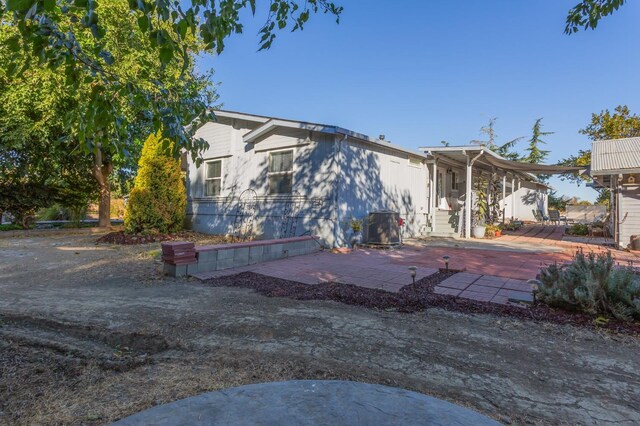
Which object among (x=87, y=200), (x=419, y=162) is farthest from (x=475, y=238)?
(x=87, y=200)

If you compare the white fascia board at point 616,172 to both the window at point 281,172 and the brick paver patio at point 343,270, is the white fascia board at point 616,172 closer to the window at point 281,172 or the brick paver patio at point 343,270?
the brick paver patio at point 343,270

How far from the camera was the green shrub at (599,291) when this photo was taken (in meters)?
3.79


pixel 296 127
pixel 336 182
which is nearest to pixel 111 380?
pixel 336 182

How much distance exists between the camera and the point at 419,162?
498 inches

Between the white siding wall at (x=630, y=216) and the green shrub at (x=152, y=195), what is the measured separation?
12.9m

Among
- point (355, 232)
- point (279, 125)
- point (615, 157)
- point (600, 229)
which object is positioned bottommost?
point (355, 232)

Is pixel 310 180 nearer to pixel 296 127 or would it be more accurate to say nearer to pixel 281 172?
pixel 281 172

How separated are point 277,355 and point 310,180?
7.04m

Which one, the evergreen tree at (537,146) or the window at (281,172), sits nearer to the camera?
the window at (281,172)

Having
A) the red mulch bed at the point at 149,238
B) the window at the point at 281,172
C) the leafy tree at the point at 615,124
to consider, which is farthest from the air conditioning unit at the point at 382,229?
the leafy tree at the point at 615,124

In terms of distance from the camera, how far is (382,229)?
954cm

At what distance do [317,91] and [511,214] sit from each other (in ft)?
48.6

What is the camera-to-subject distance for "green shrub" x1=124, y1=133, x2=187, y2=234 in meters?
11.1

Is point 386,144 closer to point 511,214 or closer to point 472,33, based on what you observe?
point 472,33
